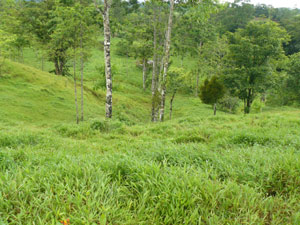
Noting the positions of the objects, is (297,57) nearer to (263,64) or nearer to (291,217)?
(263,64)

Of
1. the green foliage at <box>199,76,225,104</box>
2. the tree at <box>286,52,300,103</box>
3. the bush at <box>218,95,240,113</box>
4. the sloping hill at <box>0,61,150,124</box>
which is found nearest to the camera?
the sloping hill at <box>0,61,150,124</box>

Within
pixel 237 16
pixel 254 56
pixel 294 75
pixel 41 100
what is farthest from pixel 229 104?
pixel 237 16

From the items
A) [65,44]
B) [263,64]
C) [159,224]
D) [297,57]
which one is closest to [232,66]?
[263,64]

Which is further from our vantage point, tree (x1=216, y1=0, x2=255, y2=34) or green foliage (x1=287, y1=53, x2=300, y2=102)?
tree (x1=216, y1=0, x2=255, y2=34)

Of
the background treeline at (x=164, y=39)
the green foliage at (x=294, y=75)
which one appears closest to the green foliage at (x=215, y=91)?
the background treeline at (x=164, y=39)

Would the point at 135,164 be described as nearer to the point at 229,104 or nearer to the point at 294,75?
the point at 229,104

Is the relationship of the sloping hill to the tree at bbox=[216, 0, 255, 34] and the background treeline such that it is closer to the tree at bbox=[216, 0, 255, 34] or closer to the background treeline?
the background treeline

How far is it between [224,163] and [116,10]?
215ft

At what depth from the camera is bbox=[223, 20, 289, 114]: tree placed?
1912 centimetres

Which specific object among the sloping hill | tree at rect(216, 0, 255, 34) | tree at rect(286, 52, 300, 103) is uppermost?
tree at rect(216, 0, 255, 34)

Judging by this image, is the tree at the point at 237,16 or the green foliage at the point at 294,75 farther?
the tree at the point at 237,16

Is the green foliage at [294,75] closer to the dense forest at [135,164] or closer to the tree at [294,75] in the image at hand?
the tree at [294,75]

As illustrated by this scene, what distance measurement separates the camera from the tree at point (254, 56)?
19125 millimetres

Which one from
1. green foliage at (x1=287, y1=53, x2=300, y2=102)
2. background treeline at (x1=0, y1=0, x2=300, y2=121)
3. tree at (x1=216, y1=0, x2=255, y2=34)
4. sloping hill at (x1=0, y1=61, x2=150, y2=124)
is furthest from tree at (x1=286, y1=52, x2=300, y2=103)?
tree at (x1=216, y1=0, x2=255, y2=34)
